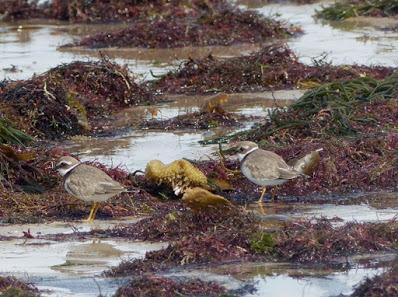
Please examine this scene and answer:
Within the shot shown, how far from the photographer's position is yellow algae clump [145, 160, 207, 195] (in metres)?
9.41

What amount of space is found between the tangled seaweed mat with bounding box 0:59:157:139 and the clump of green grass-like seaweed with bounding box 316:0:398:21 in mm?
5664

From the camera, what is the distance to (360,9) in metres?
18.4

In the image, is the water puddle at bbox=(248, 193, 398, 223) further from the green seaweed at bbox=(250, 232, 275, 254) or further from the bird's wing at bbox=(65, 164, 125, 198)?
the bird's wing at bbox=(65, 164, 125, 198)

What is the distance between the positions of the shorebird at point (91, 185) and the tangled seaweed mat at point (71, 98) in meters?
3.05

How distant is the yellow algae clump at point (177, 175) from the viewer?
30.9 feet

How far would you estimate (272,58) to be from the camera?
14.3m

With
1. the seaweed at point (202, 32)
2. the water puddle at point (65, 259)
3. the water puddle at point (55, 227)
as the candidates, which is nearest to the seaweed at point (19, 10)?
the seaweed at point (202, 32)

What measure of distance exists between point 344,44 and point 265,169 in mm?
7629

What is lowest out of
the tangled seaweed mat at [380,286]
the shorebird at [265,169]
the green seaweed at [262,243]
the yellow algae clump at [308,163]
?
the yellow algae clump at [308,163]

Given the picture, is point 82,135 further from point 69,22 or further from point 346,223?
point 69,22

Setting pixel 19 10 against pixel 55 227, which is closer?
pixel 55 227

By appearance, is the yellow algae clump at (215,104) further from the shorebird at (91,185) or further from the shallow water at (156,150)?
the shorebird at (91,185)

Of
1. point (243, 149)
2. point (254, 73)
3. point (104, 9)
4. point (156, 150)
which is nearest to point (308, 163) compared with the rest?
point (243, 149)

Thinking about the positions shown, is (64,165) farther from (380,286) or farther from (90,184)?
(380,286)
